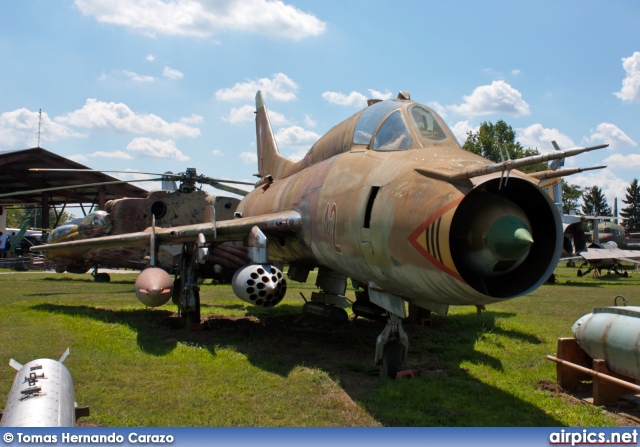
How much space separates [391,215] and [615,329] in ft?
10.6

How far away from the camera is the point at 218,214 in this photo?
776 inches

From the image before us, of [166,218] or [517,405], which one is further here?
[166,218]

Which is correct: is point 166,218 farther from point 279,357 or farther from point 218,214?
point 279,357

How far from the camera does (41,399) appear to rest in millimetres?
4277

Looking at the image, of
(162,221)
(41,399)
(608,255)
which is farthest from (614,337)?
(608,255)

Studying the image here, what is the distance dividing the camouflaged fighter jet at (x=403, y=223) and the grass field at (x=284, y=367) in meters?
0.95

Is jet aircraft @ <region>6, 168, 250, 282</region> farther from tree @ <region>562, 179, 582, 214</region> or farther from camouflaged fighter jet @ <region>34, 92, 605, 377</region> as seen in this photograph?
tree @ <region>562, 179, 582, 214</region>

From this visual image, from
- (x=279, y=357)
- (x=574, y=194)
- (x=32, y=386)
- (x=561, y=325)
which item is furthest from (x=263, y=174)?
(x=574, y=194)

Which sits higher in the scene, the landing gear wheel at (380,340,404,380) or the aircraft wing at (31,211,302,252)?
the aircraft wing at (31,211,302,252)

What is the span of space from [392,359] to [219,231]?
4360mm

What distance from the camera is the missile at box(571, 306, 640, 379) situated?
19.9 ft

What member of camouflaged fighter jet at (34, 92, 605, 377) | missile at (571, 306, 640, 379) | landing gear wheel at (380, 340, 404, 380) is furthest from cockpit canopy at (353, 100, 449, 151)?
missile at (571, 306, 640, 379)

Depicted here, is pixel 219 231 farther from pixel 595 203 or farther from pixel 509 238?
pixel 595 203

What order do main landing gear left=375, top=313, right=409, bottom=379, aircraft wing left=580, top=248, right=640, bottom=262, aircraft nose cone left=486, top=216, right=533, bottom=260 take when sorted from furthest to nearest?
aircraft wing left=580, top=248, right=640, bottom=262
main landing gear left=375, top=313, right=409, bottom=379
aircraft nose cone left=486, top=216, right=533, bottom=260
